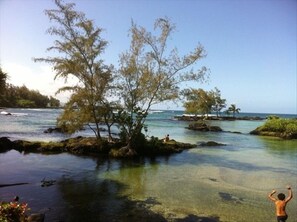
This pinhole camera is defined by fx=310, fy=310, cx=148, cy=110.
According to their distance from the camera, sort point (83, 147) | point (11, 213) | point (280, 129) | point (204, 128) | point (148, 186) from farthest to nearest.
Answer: point (204, 128) → point (280, 129) → point (83, 147) → point (148, 186) → point (11, 213)

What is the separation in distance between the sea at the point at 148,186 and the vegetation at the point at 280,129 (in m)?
26.7

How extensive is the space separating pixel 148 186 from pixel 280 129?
154 ft

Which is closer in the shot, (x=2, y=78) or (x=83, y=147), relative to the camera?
(x=2, y=78)

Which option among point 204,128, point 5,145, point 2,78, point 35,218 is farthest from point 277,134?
point 35,218

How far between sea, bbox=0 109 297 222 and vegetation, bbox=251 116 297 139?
2667 cm

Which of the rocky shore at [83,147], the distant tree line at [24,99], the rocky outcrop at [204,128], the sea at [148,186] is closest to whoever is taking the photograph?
the sea at [148,186]

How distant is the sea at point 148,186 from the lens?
14.0 metres

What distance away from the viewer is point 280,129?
58.6m

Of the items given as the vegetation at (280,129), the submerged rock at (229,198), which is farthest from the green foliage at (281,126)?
the submerged rock at (229,198)

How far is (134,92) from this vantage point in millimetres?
29391

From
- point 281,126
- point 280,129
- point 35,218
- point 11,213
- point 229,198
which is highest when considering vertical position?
point 281,126

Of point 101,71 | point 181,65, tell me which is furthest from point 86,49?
point 181,65

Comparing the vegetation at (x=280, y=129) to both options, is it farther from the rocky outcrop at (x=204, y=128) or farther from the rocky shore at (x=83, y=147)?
the rocky shore at (x=83, y=147)

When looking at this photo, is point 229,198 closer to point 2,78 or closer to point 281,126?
point 2,78
